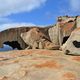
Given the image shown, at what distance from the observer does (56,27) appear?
56.4 feet

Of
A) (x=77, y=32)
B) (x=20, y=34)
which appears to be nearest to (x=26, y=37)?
(x=20, y=34)

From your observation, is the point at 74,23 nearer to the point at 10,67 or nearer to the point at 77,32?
the point at 77,32

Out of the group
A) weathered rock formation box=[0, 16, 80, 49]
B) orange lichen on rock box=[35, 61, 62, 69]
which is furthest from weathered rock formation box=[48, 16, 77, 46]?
orange lichen on rock box=[35, 61, 62, 69]

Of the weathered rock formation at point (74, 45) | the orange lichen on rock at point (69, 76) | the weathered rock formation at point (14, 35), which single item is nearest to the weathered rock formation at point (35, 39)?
the weathered rock formation at point (14, 35)

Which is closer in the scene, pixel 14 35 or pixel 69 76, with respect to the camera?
pixel 69 76

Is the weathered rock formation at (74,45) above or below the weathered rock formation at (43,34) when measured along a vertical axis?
below

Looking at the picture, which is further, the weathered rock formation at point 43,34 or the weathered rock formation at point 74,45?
the weathered rock formation at point 43,34

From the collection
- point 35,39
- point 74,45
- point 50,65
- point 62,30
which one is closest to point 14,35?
point 35,39

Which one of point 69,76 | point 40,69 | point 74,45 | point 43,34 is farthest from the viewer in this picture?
point 43,34

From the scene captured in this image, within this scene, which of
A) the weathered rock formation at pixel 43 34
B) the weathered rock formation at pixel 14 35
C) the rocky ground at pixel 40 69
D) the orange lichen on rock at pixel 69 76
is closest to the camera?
the orange lichen on rock at pixel 69 76

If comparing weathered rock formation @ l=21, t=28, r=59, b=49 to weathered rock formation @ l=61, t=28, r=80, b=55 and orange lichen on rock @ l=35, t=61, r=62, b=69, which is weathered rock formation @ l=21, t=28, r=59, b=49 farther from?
orange lichen on rock @ l=35, t=61, r=62, b=69

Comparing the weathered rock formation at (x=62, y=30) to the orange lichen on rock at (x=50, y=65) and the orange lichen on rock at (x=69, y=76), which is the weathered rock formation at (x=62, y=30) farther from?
the orange lichen on rock at (x=69, y=76)

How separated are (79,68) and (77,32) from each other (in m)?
2.47

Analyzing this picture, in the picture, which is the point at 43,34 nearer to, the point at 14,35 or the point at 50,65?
the point at 14,35
